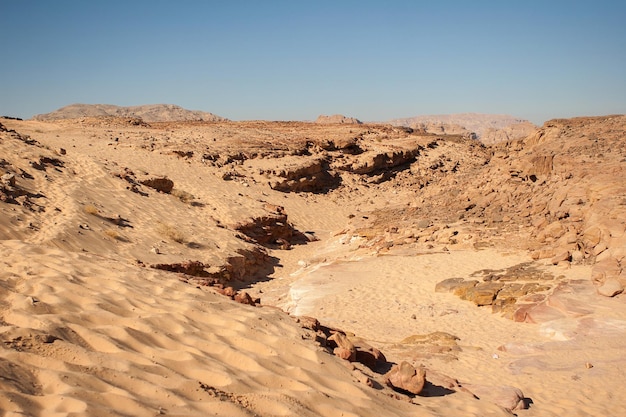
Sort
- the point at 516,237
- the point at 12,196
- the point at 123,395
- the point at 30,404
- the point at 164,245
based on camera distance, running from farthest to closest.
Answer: the point at 516,237 → the point at 164,245 → the point at 12,196 → the point at 123,395 → the point at 30,404

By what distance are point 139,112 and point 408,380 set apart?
63.9 meters

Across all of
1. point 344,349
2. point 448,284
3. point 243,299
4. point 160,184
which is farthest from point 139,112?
point 344,349

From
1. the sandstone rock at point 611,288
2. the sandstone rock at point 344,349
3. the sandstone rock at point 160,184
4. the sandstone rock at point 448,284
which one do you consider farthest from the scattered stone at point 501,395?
the sandstone rock at point 160,184

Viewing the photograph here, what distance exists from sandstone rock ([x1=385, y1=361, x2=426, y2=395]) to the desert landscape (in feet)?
0.04

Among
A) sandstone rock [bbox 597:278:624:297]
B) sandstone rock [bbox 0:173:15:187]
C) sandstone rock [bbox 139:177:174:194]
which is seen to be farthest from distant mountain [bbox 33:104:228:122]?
sandstone rock [bbox 597:278:624:297]

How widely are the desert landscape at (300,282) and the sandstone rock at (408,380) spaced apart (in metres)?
0.01

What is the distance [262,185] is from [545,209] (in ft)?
A: 38.5

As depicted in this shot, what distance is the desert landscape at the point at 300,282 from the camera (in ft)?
10.7

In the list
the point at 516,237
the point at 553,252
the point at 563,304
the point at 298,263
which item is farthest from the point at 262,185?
the point at 563,304

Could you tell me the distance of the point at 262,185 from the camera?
69.3 feet

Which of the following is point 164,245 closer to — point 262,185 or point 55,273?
point 55,273

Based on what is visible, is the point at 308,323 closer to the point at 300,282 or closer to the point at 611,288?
the point at 611,288

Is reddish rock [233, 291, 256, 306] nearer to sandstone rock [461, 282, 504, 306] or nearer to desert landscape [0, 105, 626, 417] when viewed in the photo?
desert landscape [0, 105, 626, 417]

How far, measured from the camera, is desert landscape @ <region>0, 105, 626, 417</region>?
326 centimetres
